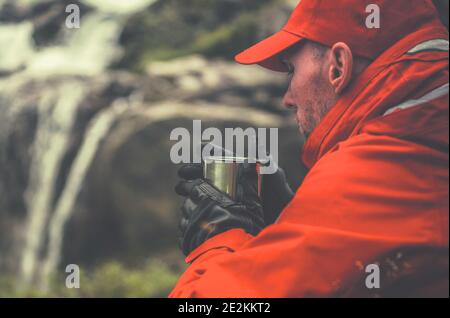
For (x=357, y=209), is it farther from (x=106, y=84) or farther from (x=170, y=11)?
(x=170, y=11)

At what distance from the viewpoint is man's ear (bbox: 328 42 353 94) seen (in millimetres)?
1937

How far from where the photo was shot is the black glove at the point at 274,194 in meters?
2.63

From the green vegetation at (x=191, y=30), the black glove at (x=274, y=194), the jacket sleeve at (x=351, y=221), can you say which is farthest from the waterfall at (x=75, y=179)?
the jacket sleeve at (x=351, y=221)

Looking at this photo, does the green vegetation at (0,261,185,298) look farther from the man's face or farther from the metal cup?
the man's face

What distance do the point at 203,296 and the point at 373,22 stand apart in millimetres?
900

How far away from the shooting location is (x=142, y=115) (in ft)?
33.0

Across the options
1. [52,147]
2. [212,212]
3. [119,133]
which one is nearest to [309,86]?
[212,212]

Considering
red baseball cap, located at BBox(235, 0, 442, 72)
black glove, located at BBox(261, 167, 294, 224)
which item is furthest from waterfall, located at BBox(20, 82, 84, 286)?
red baseball cap, located at BBox(235, 0, 442, 72)

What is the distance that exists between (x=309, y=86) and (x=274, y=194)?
613 mm

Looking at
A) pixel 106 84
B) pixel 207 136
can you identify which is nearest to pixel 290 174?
pixel 207 136

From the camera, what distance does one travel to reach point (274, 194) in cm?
265

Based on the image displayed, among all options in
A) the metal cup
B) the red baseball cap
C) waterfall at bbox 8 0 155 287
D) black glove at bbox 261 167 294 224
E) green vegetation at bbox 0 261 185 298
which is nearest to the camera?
the red baseball cap

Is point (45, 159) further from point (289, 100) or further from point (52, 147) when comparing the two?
point (289, 100)

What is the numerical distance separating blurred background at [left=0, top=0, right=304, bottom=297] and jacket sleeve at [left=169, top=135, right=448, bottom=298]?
7.55m
